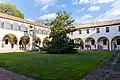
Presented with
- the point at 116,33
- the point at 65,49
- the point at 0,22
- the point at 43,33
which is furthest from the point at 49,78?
the point at 43,33

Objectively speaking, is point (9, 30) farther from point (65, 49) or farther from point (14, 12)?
point (14, 12)

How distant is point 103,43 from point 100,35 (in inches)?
97.7

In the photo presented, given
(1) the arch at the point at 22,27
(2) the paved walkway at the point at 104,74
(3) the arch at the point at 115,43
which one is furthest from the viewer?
(3) the arch at the point at 115,43

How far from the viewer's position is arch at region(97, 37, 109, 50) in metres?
46.2

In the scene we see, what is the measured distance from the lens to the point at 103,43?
155ft

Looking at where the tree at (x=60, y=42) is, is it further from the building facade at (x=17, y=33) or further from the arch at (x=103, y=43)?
the arch at (x=103, y=43)

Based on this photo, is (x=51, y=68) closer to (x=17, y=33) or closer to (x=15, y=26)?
(x=15, y=26)

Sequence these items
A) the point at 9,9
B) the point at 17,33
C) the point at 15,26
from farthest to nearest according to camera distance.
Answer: the point at 9,9
the point at 17,33
the point at 15,26

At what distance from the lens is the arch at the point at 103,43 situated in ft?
151

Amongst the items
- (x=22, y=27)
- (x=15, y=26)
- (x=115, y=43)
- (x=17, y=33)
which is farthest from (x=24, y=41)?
(x=115, y=43)

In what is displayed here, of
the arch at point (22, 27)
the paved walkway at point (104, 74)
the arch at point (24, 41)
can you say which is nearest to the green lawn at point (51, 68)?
the paved walkway at point (104, 74)

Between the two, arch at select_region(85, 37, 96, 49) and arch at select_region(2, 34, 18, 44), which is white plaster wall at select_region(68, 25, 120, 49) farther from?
arch at select_region(2, 34, 18, 44)

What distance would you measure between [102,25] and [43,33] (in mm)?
14505

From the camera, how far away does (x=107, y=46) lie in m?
46.0
